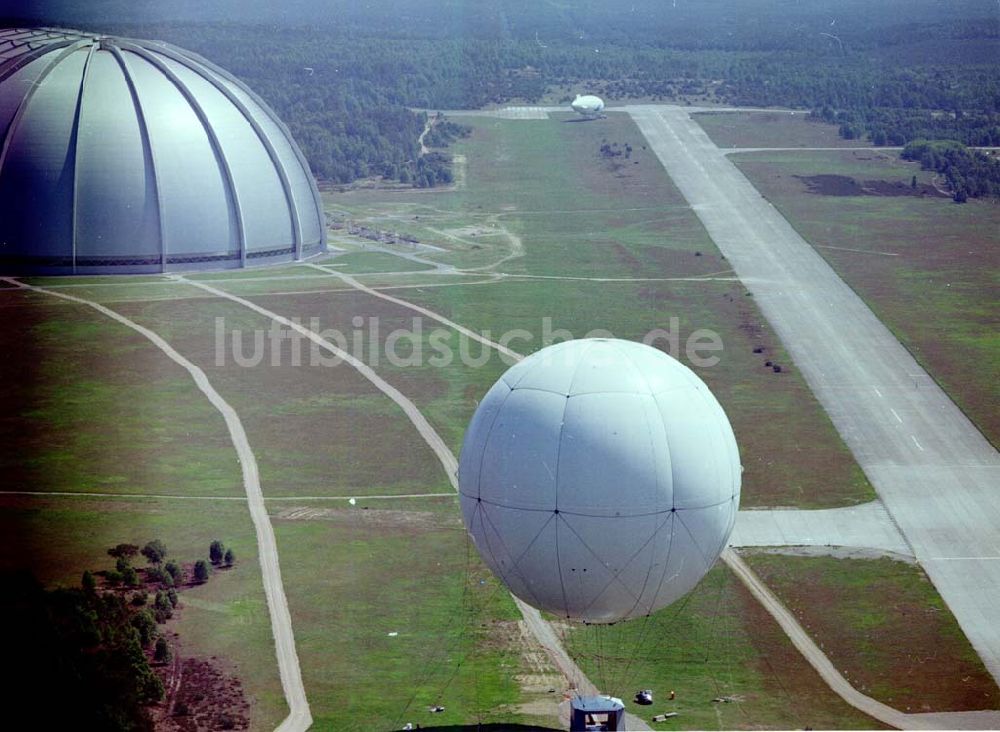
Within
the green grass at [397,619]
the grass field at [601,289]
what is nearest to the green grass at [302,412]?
the grass field at [601,289]

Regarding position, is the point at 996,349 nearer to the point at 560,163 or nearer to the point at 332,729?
the point at 332,729

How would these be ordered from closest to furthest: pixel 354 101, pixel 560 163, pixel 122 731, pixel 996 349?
pixel 122 731
pixel 996 349
pixel 560 163
pixel 354 101

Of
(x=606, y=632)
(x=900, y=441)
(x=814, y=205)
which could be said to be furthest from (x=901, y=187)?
(x=606, y=632)

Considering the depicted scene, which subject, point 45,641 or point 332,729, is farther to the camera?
point 332,729

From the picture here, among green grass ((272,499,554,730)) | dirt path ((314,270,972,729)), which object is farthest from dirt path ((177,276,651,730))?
green grass ((272,499,554,730))

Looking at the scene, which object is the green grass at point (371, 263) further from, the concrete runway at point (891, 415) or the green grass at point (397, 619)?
the green grass at point (397, 619)

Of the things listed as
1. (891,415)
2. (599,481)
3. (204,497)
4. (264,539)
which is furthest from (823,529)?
(599,481)
